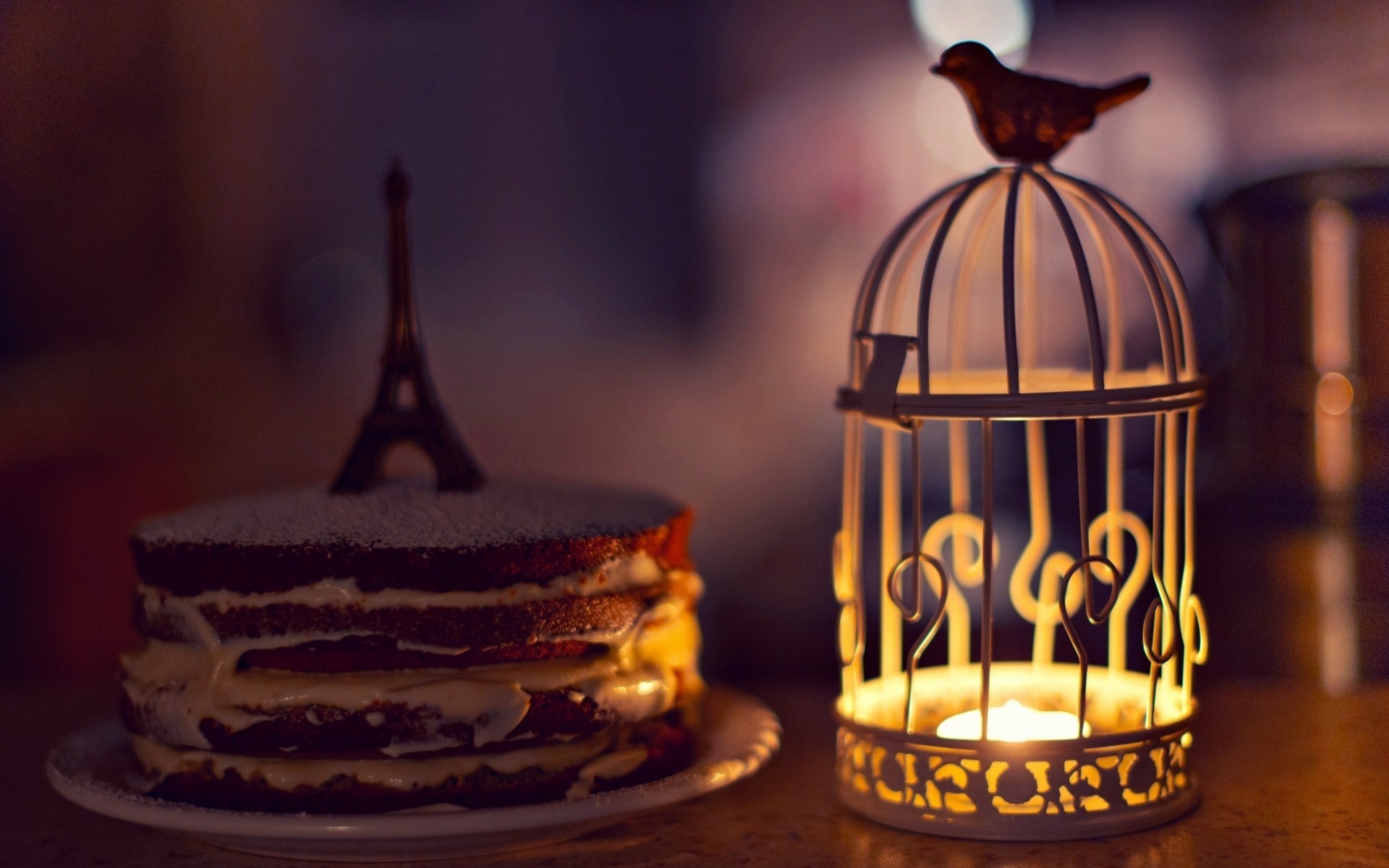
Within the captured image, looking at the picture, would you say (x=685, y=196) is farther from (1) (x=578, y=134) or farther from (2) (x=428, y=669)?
(2) (x=428, y=669)

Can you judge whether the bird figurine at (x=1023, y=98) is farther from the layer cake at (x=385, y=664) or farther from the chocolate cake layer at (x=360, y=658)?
the chocolate cake layer at (x=360, y=658)

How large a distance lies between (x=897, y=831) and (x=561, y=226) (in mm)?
2405

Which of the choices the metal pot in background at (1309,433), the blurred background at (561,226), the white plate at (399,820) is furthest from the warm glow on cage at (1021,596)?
the blurred background at (561,226)

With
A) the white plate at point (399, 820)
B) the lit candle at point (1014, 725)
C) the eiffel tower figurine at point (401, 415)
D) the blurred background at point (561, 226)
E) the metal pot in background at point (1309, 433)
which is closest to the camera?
the white plate at point (399, 820)

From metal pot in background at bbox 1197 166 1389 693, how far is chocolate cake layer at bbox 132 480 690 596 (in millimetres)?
1025

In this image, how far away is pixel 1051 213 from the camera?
2.98m

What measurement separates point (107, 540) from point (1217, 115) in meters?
2.45

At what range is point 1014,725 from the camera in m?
0.98

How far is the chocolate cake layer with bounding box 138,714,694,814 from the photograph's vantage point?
924 millimetres

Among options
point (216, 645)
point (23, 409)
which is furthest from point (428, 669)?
point (23, 409)

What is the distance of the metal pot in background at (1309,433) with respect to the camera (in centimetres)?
168

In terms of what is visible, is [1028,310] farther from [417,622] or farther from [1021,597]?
[417,622]

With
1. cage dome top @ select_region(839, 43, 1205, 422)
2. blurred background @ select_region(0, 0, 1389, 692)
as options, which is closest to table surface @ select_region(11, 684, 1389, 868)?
cage dome top @ select_region(839, 43, 1205, 422)

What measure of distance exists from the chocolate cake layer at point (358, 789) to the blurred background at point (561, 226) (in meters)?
1.21
